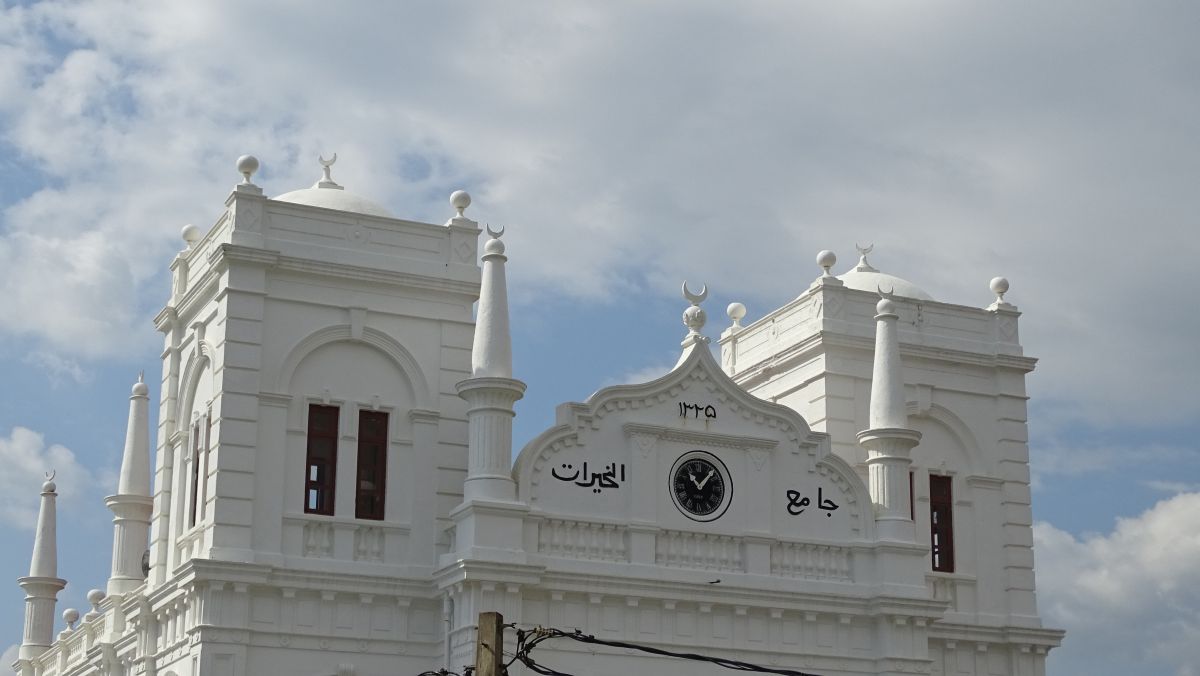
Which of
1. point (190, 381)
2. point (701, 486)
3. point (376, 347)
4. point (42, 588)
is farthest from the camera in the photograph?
point (42, 588)

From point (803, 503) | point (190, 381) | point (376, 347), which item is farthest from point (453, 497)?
point (803, 503)

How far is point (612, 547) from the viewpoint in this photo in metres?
33.6

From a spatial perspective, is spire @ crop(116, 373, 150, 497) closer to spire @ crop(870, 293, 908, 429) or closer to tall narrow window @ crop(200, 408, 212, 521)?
tall narrow window @ crop(200, 408, 212, 521)

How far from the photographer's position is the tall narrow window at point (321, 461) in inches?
1321

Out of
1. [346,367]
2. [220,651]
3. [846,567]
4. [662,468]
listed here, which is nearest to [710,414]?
[662,468]

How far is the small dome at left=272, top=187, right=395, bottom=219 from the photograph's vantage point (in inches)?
1425

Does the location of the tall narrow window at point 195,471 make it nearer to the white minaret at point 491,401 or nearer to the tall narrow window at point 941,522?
the white minaret at point 491,401

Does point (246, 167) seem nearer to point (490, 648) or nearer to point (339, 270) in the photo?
point (339, 270)

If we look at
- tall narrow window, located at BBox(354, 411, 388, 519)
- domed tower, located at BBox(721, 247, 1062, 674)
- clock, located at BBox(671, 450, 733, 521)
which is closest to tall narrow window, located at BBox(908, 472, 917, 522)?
domed tower, located at BBox(721, 247, 1062, 674)

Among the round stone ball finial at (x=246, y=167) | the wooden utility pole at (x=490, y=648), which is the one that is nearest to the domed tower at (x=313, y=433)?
the round stone ball finial at (x=246, y=167)

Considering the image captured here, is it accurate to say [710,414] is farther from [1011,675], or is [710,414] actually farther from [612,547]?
[1011,675]

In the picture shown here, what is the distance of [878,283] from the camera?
41062 mm

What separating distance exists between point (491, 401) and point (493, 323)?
1457 millimetres

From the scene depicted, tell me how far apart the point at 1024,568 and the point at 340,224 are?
16.6 metres
